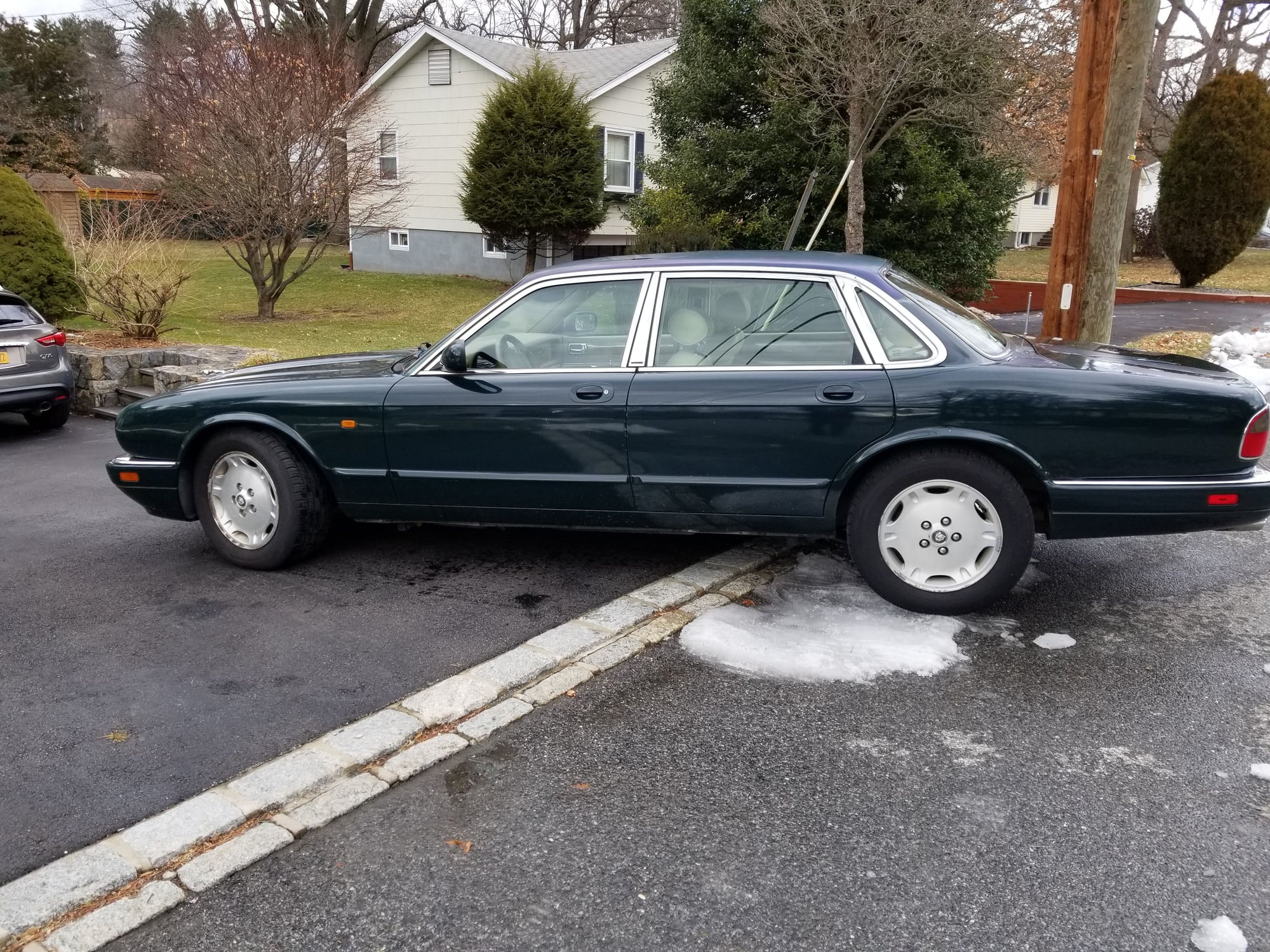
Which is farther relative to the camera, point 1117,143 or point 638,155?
point 638,155

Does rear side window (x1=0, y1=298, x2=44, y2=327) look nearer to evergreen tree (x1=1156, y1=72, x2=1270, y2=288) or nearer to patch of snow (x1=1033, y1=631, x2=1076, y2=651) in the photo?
patch of snow (x1=1033, y1=631, x2=1076, y2=651)

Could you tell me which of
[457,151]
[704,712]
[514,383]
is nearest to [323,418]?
[514,383]

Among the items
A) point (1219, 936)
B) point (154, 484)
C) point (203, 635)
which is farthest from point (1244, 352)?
point (203, 635)

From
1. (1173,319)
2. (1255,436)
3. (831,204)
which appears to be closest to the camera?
(1255,436)

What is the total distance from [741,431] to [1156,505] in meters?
1.71

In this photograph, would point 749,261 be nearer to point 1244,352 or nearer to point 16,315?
point 16,315

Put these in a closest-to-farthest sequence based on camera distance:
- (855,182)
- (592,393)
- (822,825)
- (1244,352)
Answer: (822,825) → (592,393) → (1244,352) → (855,182)

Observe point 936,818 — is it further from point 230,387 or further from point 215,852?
point 230,387

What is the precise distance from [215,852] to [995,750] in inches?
95.9

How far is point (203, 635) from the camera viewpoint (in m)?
4.50

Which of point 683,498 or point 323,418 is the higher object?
point 323,418

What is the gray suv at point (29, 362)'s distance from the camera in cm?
866

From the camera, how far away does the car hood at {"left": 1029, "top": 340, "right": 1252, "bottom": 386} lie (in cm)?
435

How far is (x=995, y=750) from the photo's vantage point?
3441 mm
